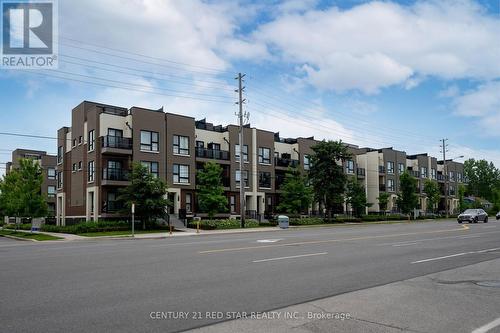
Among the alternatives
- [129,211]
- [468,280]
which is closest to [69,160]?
[129,211]

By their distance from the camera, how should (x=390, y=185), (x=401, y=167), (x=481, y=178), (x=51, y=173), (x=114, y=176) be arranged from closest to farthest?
(x=114, y=176)
(x=390, y=185)
(x=51, y=173)
(x=401, y=167)
(x=481, y=178)

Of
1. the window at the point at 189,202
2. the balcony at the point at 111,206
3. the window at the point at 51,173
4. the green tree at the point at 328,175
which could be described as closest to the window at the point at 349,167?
the green tree at the point at 328,175

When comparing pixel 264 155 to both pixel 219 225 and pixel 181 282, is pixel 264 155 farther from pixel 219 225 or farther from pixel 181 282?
pixel 181 282

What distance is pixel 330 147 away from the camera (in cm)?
5369

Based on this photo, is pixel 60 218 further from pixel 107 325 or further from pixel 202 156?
pixel 107 325

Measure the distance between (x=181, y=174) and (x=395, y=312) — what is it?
135 ft

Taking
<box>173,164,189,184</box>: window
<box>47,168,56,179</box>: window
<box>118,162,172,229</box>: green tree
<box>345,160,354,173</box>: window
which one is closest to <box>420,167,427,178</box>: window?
<box>345,160,354,173</box>: window

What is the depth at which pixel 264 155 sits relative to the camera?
186 feet

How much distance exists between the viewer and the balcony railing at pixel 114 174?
42812 mm

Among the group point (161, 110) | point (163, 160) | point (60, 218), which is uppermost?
point (161, 110)

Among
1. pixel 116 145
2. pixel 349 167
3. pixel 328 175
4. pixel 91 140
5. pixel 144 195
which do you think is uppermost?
pixel 91 140

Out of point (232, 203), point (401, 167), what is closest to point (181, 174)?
point (232, 203)

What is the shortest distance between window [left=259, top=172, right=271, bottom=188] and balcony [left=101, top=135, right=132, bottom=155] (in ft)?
57.4

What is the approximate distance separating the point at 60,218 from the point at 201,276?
47937 mm
